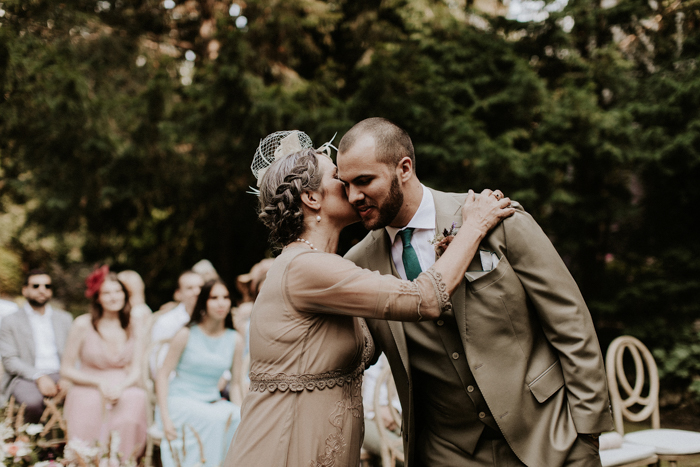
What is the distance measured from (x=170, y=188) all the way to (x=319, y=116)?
320cm

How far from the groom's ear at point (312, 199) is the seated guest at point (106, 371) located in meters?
3.57

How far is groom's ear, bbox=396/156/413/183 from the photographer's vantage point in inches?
90.7

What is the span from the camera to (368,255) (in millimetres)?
2469

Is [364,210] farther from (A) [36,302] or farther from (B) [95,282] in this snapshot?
(A) [36,302]

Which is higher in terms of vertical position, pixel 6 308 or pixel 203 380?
pixel 6 308

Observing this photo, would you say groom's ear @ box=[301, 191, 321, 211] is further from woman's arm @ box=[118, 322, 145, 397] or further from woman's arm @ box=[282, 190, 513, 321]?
woman's arm @ box=[118, 322, 145, 397]

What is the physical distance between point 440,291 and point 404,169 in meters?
0.61

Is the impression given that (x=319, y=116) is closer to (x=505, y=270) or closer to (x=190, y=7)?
(x=190, y=7)

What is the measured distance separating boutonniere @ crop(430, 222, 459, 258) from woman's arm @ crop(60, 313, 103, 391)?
13.4 feet

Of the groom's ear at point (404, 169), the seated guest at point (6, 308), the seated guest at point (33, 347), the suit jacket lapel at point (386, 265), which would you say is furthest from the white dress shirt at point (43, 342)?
the groom's ear at point (404, 169)

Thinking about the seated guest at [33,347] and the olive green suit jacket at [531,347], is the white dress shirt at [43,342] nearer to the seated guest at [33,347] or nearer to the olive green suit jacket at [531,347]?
the seated guest at [33,347]

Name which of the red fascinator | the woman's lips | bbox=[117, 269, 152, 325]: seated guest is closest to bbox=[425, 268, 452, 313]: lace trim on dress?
the woman's lips

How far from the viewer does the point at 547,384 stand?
2.09m

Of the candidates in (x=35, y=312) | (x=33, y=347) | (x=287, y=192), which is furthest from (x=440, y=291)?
(x=35, y=312)
